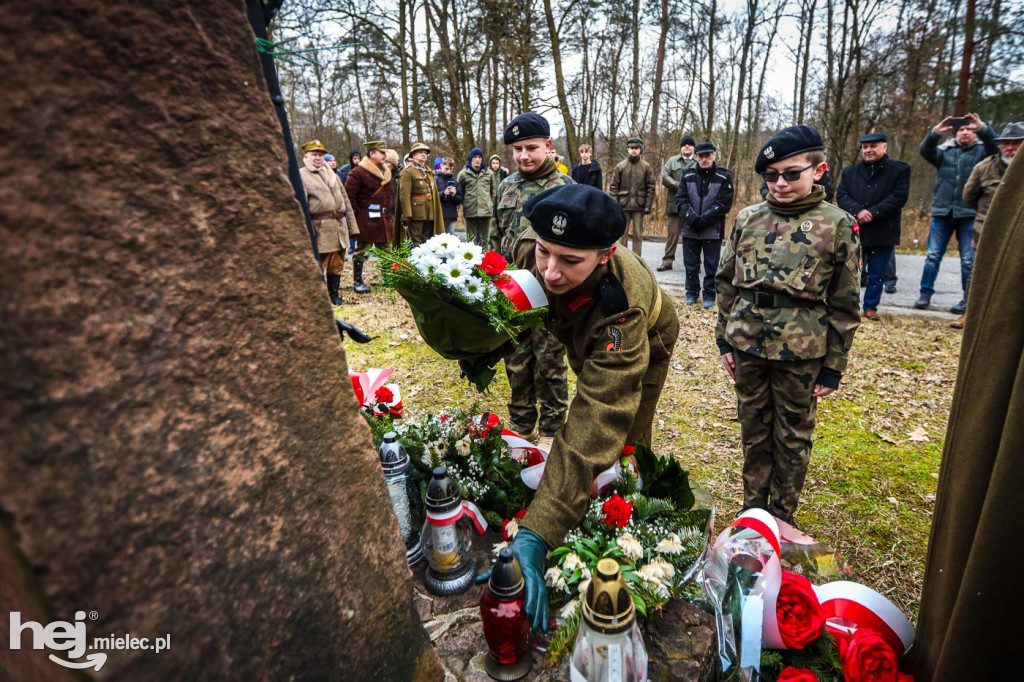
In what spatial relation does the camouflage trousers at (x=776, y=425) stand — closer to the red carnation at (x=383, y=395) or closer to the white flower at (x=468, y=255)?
the white flower at (x=468, y=255)

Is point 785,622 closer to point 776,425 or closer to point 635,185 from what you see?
point 776,425

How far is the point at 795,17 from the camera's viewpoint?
54.3 feet

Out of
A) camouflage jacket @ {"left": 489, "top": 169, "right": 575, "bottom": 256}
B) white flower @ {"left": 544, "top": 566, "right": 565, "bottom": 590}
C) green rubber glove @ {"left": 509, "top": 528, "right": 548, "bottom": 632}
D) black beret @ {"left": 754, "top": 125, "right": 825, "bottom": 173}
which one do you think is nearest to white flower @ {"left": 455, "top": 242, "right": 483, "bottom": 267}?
green rubber glove @ {"left": 509, "top": 528, "right": 548, "bottom": 632}

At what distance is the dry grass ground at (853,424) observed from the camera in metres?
3.09

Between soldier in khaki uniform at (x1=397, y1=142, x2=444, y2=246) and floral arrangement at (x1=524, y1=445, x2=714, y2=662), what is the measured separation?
22.4ft

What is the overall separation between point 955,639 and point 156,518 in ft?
5.27

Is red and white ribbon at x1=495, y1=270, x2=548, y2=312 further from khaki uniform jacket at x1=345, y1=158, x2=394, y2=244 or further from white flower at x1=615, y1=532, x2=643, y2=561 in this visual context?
khaki uniform jacket at x1=345, y1=158, x2=394, y2=244

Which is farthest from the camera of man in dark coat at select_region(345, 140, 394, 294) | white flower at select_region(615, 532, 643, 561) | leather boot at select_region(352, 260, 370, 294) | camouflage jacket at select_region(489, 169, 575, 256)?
leather boot at select_region(352, 260, 370, 294)

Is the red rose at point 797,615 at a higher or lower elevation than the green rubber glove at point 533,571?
lower

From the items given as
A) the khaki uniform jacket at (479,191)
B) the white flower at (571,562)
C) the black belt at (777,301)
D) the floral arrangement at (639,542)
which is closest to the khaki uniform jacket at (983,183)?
the black belt at (777,301)

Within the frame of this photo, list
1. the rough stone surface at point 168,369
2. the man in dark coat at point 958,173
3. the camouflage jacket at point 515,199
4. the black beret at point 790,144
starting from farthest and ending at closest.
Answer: the man in dark coat at point 958,173
the camouflage jacket at point 515,199
the black beret at point 790,144
the rough stone surface at point 168,369

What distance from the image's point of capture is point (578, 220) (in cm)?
190

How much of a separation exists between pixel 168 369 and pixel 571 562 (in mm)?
1185

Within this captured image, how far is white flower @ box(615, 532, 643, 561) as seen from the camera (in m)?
1.64
